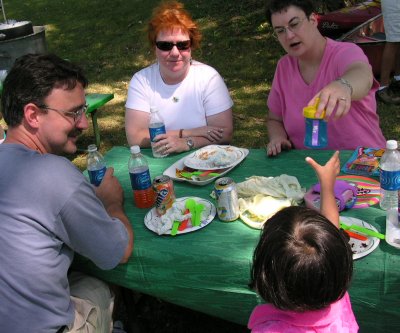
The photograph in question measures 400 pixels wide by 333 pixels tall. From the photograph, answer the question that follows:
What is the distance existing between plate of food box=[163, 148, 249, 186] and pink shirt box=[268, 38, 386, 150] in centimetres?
40

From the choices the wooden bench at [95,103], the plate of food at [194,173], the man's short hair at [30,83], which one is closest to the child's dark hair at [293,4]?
the plate of food at [194,173]

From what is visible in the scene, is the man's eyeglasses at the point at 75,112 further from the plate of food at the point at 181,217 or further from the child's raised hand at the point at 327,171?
the child's raised hand at the point at 327,171

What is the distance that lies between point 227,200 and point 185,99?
121 centimetres

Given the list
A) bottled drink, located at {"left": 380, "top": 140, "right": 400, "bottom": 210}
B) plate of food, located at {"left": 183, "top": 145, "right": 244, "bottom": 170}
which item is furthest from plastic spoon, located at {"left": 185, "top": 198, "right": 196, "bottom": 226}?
bottled drink, located at {"left": 380, "top": 140, "right": 400, "bottom": 210}

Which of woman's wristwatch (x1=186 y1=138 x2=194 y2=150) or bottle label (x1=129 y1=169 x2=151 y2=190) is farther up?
bottle label (x1=129 y1=169 x2=151 y2=190)

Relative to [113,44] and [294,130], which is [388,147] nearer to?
[294,130]

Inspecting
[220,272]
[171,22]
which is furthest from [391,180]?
[171,22]

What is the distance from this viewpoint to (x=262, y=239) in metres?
1.30

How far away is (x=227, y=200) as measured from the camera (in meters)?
1.89

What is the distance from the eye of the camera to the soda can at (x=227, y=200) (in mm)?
1881

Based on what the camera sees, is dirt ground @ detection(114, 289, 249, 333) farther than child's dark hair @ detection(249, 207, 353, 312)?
Yes

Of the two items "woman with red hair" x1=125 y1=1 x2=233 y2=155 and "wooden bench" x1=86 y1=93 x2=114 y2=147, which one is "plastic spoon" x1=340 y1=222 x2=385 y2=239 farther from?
"wooden bench" x1=86 y1=93 x2=114 y2=147

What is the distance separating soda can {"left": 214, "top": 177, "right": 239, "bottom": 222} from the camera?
1.88 m

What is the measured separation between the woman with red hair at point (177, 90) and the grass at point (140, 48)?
5.97 feet
